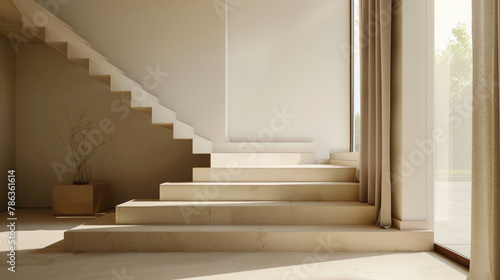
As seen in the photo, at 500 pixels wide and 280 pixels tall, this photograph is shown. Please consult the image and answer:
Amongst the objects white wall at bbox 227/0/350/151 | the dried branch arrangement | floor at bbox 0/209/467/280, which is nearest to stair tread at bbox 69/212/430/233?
floor at bbox 0/209/467/280

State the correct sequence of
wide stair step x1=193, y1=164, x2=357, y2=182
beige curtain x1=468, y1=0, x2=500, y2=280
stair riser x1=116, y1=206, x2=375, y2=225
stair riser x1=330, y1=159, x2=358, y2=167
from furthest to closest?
stair riser x1=330, y1=159, x2=358, y2=167 → wide stair step x1=193, y1=164, x2=357, y2=182 → stair riser x1=116, y1=206, x2=375, y2=225 → beige curtain x1=468, y1=0, x2=500, y2=280

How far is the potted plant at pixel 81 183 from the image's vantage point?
15.8 ft

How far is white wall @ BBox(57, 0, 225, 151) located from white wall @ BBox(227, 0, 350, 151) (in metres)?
0.47

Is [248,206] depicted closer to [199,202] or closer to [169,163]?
[199,202]

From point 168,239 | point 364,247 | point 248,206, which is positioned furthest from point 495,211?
point 168,239

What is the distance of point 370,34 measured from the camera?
3.59 meters

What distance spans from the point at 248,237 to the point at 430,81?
1967 mm

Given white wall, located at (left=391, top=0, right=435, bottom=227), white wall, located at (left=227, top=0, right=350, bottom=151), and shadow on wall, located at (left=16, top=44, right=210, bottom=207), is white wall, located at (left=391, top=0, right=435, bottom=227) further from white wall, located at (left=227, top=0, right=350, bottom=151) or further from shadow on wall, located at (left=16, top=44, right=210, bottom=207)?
shadow on wall, located at (left=16, top=44, right=210, bottom=207)

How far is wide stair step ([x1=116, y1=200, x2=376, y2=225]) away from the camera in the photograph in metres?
3.41

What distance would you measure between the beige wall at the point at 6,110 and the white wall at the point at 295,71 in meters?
2.97

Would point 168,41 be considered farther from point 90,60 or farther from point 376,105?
point 376,105

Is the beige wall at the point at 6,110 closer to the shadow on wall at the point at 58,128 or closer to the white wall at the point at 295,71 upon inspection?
the shadow on wall at the point at 58,128

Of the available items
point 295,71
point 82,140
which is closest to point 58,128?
point 82,140

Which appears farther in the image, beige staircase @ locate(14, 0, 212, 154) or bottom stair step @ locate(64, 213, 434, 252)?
beige staircase @ locate(14, 0, 212, 154)
